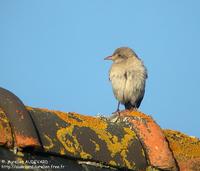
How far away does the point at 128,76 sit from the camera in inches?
403

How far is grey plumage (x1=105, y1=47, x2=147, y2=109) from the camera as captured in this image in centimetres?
1027

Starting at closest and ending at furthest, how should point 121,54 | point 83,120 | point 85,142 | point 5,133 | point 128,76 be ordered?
point 5,133, point 85,142, point 83,120, point 128,76, point 121,54

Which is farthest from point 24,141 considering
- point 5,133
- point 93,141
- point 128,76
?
point 128,76

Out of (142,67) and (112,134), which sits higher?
(142,67)

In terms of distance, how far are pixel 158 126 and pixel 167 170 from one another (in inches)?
24.2

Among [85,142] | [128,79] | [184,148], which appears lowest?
[85,142]

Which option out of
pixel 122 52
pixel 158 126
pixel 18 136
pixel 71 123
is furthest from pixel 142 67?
pixel 18 136

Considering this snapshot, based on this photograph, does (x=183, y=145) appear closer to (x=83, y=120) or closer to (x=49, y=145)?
(x=83, y=120)

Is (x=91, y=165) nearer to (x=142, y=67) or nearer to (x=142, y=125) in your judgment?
(x=142, y=125)

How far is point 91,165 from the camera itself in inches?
161

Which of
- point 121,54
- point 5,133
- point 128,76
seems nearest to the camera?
point 5,133

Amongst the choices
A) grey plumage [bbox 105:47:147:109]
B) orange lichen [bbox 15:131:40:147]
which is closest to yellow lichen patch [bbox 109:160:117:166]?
orange lichen [bbox 15:131:40:147]

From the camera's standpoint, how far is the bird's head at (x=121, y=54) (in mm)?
10966

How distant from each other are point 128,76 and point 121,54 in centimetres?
108
